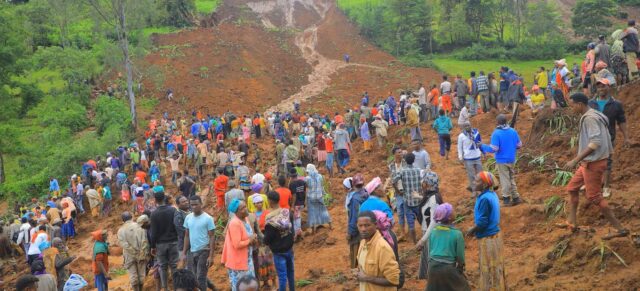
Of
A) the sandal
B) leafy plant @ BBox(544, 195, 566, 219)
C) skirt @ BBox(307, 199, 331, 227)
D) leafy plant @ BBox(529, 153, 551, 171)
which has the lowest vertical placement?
skirt @ BBox(307, 199, 331, 227)

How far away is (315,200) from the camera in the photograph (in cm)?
1084

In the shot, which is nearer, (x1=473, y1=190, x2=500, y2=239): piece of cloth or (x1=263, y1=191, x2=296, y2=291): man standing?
(x1=473, y1=190, x2=500, y2=239): piece of cloth

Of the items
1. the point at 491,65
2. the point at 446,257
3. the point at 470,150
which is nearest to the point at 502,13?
the point at 491,65

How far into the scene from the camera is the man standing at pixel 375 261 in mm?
4750

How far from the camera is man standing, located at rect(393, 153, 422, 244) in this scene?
8.20m

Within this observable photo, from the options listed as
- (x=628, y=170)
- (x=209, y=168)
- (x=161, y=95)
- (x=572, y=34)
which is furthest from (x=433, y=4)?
(x=628, y=170)

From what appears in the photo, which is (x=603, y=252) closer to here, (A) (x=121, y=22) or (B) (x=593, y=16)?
(A) (x=121, y=22)

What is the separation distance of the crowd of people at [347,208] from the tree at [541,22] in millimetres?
37304

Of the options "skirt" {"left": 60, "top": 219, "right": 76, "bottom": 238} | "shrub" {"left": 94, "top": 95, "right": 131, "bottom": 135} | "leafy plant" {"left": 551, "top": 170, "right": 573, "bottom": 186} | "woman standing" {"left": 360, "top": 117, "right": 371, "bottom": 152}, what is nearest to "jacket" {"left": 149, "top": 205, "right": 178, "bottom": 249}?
"leafy plant" {"left": 551, "top": 170, "right": 573, "bottom": 186}

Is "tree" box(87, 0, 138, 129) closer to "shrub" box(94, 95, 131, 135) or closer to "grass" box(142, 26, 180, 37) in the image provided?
"shrub" box(94, 95, 131, 135)

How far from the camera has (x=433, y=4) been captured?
60.2 m

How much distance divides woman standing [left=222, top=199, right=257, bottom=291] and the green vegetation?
20.1 m

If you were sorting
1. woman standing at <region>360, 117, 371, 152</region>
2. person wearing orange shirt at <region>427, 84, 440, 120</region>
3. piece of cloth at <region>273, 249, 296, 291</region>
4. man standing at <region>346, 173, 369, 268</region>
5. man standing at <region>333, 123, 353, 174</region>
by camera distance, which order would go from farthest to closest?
person wearing orange shirt at <region>427, 84, 440, 120</region>, woman standing at <region>360, 117, 371, 152</region>, man standing at <region>333, 123, 353, 174</region>, man standing at <region>346, 173, 369, 268</region>, piece of cloth at <region>273, 249, 296, 291</region>

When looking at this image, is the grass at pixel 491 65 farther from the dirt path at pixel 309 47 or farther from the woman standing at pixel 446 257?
the woman standing at pixel 446 257
